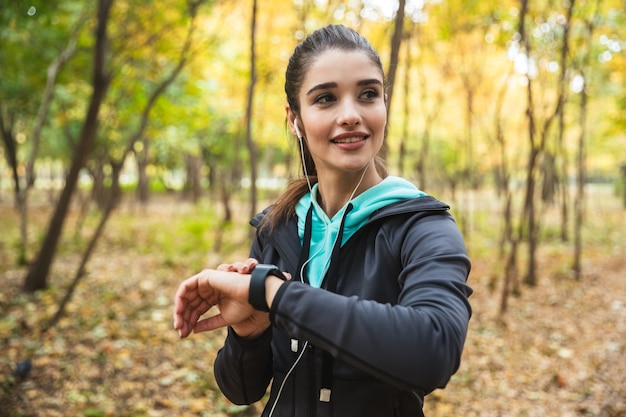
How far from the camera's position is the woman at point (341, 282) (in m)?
1.05

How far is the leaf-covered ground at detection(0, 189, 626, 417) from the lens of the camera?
15.2 feet

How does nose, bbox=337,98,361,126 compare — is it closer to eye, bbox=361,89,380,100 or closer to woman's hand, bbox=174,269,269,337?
eye, bbox=361,89,380,100

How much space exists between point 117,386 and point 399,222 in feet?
14.5

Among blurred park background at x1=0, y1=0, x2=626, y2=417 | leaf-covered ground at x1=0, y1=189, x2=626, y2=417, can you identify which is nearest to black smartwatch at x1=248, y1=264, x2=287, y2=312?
blurred park background at x1=0, y1=0, x2=626, y2=417

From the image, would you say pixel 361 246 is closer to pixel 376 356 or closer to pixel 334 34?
pixel 376 356

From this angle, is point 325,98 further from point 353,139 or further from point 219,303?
point 219,303

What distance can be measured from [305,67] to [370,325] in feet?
2.61

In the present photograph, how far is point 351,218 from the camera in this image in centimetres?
142

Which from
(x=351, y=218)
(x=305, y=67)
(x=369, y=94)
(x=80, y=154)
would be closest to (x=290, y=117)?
(x=305, y=67)

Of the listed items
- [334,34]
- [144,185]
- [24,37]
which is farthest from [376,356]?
[144,185]

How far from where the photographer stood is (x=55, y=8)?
7.77m

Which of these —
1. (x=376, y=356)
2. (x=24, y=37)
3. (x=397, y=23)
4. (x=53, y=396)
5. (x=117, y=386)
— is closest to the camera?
(x=376, y=356)

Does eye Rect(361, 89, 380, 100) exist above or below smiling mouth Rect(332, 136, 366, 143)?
above

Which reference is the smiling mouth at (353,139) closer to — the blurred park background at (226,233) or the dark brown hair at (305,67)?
the dark brown hair at (305,67)
